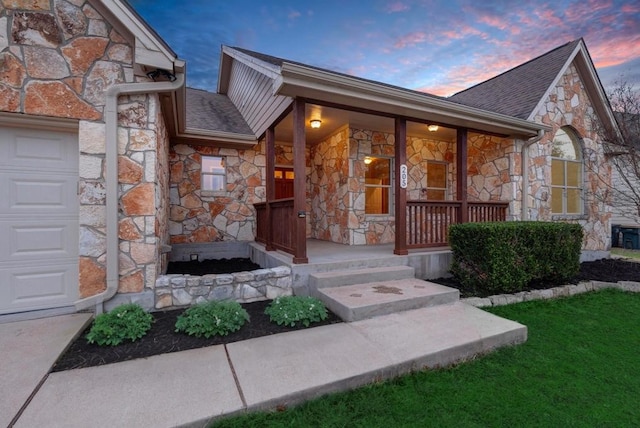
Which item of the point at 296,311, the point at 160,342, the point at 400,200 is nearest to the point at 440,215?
the point at 400,200

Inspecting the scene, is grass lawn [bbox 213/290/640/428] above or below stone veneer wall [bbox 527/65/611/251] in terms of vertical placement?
below

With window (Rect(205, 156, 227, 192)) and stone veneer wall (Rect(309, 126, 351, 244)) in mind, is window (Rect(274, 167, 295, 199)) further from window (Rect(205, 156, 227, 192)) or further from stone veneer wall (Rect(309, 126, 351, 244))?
window (Rect(205, 156, 227, 192))

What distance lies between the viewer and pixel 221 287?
3646 mm

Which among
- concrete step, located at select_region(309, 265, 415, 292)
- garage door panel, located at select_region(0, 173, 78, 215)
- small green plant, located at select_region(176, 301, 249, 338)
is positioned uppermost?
garage door panel, located at select_region(0, 173, 78, 215)

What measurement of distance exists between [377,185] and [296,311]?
4525 millimetres

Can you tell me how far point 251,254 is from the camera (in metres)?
6.29

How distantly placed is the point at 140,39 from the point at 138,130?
102cm

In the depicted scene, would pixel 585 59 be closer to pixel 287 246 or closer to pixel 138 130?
pixel 287 246

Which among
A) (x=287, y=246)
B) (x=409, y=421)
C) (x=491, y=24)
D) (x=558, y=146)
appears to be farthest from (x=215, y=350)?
(x=491, y=24)

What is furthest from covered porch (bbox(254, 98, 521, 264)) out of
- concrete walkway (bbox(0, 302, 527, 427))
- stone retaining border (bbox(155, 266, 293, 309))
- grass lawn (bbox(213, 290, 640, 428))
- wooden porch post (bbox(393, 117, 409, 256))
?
grass lawn (bbox(213, 290, 640, 428))

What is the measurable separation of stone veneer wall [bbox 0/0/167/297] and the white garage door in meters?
0.31

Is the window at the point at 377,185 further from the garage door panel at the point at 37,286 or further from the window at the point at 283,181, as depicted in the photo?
the garage door panel at the point at 37,286

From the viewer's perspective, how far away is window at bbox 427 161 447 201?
24.8 ft

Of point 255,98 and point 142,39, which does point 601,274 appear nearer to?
point 255,98
